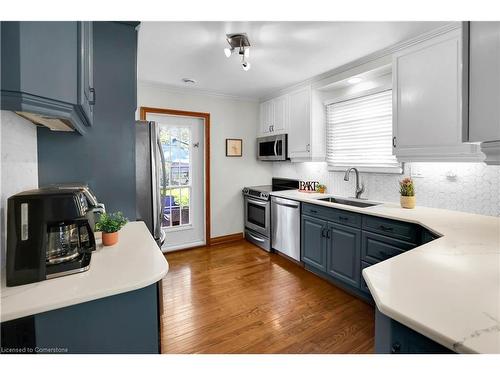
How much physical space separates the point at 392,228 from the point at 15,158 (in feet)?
8.49

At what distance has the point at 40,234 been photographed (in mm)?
996

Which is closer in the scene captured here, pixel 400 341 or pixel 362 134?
pixel 400 341

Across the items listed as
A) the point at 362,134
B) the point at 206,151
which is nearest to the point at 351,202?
the point at 362,134

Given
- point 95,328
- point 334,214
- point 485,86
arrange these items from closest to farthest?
point 485,86 < point 95,328 < point 334,214

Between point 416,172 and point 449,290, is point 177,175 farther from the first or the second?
point 449,290

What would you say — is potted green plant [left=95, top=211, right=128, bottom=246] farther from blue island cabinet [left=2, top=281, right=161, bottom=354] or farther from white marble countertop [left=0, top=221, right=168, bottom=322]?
blue island cabinet [left=2, top=281, right=161, bottom=354]

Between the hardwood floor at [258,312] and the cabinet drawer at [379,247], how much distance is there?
469mm

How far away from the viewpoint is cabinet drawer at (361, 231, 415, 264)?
2166 millimetres

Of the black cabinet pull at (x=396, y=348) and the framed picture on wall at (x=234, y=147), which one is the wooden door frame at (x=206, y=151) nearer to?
the framed picture on wall at (x=234, y=147)

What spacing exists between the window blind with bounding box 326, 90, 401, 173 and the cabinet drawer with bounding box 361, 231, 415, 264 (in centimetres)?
84

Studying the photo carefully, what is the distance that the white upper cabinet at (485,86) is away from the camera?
0.79m

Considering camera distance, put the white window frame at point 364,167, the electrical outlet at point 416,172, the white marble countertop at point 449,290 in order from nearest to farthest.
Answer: the white marble countertop at point 449,290 → the electrical outlet at point 416,172 → the white window frame at point 364,167

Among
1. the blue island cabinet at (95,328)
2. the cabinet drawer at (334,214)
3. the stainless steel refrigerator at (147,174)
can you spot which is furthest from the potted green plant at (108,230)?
the cabinet drawer at (334,214)
